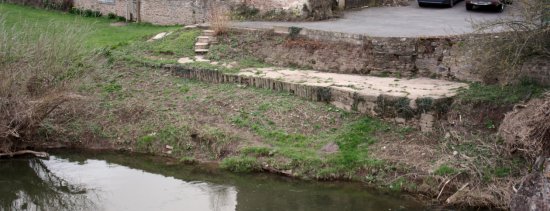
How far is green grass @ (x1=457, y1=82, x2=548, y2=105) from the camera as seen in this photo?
15.4 metres

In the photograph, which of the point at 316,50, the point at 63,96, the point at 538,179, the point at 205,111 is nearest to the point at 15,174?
the point at 63,96

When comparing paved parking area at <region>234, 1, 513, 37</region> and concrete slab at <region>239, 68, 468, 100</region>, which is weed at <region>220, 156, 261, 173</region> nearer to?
concrete slab at <region>239, 68, 468, 100</region>

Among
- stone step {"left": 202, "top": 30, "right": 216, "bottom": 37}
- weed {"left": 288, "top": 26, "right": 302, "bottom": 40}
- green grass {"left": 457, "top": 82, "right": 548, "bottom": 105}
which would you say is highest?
weed {"left": 288, "top": 26, "right": 302, "bottom": 40}

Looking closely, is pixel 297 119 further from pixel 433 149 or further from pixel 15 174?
pixel 15 174

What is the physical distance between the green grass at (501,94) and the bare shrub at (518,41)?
240mm

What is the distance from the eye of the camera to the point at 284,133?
16812 millimetres

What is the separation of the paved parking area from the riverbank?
266 cm

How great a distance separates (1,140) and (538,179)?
1167 centimetres

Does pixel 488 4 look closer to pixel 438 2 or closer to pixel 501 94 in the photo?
pixel 438 2

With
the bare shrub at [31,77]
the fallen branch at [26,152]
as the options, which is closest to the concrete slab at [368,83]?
the bare shrub at [31,77]

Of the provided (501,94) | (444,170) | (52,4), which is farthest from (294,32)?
(52,4)

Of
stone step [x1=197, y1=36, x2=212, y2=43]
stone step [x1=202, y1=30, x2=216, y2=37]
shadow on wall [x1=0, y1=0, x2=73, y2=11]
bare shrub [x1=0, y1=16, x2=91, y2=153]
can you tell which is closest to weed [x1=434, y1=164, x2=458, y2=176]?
bare shrub [x1=0, y1=16, x2=91, y2=153]

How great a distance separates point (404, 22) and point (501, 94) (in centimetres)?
687

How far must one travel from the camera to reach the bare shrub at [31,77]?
16.2 m
